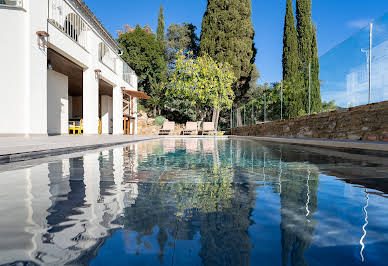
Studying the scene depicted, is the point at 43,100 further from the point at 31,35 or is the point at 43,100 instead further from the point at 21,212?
the point at 21,212

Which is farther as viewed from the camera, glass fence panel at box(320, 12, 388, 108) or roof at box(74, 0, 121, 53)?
roof at box(74, 0, 121, 53)

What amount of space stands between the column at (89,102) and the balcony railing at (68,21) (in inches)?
47.6

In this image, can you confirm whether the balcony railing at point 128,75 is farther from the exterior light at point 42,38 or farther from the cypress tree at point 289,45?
the cypress tree at point 289,45

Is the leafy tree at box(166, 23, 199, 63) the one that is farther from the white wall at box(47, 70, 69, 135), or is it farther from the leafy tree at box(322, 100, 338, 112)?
the leafy tree at box(322, 100, 338, 112)

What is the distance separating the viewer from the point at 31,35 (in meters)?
5.89

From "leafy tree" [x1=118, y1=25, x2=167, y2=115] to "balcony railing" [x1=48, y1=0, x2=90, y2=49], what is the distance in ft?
40.7

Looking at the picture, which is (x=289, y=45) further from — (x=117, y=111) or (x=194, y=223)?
(x=194, y=223)

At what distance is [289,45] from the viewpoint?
15.2 metres

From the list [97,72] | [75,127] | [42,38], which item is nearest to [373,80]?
[42,38]

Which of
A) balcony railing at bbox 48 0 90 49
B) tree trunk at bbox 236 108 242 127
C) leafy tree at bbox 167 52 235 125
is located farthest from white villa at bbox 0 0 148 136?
tree trunk at bbox 236 108 242 127

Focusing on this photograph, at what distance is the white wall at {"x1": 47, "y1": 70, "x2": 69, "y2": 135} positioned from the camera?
29.9ft

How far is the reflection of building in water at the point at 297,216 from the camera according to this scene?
0.69 metres

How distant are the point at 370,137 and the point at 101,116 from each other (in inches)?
575

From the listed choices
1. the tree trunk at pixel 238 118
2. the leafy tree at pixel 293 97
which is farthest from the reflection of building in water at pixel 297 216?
the tree trunk at pixel 238 118
